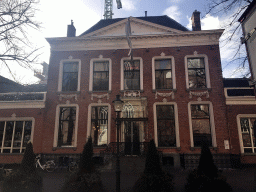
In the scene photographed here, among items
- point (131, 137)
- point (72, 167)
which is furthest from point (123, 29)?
point (72, 167)

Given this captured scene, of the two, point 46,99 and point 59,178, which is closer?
point 59,178

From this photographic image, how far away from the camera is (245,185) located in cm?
A: 834

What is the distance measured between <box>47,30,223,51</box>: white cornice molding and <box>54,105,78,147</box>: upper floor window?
5.17m

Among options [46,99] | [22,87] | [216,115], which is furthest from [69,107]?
[216,115]

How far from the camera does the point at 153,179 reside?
617 centimetres

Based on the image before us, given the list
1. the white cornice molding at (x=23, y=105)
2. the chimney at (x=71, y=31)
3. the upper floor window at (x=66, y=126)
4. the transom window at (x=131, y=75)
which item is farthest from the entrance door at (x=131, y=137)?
the chimney at (x=71, y=31)

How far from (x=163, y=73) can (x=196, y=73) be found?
257 cm

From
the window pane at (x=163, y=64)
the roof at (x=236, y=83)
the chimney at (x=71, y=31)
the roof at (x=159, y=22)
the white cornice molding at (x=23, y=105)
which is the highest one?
the roof at (x=159, y=22)

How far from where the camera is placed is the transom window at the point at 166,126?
13.3 meters

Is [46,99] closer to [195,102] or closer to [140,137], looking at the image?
[140,137]

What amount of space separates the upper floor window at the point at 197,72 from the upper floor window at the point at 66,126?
925 cm

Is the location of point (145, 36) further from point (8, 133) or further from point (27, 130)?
point (8, 133)

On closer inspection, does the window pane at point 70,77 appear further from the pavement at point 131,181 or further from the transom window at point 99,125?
the pavement at point 131,181

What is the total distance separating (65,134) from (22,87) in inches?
196
